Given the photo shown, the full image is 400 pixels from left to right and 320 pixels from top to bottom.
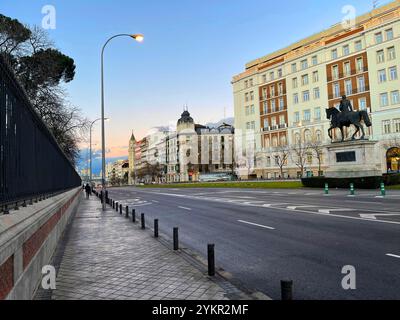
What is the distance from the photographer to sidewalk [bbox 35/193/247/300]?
568 cm

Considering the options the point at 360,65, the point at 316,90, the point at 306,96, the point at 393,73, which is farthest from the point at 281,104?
the point at 393,73

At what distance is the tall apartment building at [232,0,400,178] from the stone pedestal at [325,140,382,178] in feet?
86.5

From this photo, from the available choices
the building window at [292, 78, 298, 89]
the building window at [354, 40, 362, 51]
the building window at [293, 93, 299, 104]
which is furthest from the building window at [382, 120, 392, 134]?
the building window at [292, 78, 298, 89]

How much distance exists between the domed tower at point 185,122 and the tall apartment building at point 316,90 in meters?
56.6

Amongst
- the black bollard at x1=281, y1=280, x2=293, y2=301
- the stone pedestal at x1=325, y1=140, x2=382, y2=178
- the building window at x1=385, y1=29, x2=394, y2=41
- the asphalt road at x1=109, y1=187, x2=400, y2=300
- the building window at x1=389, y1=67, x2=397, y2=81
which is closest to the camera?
the black bollard at x1=281, y1=280, x2=293, y2=301

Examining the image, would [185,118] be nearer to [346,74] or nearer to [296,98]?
[296,98]

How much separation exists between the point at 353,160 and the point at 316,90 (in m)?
42.2

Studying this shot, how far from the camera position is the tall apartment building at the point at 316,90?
58906 millimetres

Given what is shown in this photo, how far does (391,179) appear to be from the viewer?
33.9 metres

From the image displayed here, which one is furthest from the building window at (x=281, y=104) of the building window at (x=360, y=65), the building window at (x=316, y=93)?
the building window at (x=360, y=65)

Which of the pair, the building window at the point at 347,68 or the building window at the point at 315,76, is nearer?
the building window at the point at 347,68

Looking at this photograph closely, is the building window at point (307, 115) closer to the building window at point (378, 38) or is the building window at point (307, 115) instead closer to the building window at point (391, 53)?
the building window at point (378, 38)

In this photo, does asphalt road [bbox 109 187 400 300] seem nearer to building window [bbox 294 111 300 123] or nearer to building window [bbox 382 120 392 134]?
building window [bbox 382 120 392 134]

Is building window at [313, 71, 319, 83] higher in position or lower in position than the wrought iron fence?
higher
